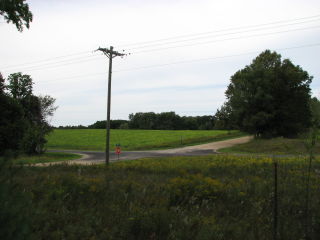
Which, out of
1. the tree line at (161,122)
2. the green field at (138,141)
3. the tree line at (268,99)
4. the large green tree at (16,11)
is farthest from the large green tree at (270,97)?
the tree line at (161,122)

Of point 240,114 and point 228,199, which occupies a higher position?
point 240,114

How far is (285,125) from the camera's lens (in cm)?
4284

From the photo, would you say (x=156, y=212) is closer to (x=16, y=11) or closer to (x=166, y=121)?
(x=16, y=11)

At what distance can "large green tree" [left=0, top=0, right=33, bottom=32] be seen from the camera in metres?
11.4

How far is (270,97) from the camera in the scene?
128ft

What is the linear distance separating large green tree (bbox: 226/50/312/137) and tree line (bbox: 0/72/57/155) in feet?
81.1

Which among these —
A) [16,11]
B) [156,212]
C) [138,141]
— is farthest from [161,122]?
[156,212]

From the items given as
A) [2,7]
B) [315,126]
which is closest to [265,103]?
[2,7]

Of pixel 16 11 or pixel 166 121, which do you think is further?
pixel 166 121

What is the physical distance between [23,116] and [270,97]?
29.5 meters

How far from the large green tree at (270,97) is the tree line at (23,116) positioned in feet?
81.1

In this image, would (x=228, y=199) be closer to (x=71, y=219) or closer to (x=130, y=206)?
(x=130, y=206)

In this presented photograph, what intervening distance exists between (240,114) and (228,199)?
3527cm

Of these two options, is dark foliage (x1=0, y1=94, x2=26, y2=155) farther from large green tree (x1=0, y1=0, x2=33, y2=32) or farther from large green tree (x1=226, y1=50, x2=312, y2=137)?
large green tree (x1=226, y1=50, x2=312, y2=137)
